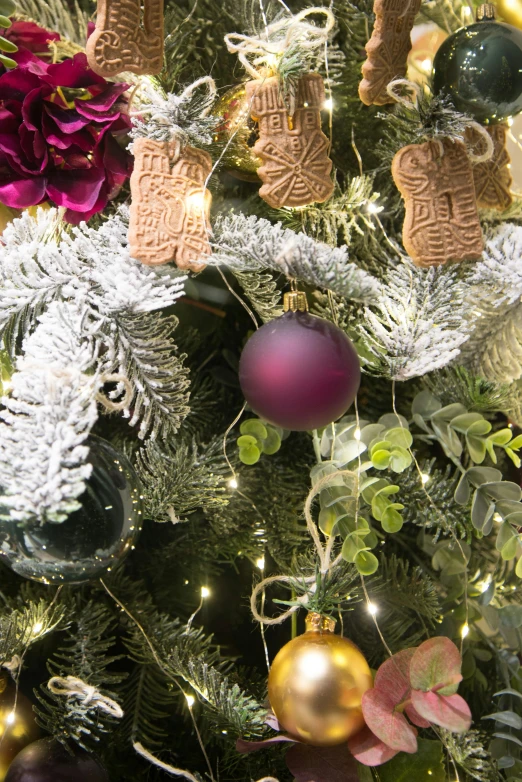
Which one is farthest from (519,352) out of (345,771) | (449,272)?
(345,771)

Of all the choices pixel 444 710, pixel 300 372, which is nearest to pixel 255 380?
pixel 300 372

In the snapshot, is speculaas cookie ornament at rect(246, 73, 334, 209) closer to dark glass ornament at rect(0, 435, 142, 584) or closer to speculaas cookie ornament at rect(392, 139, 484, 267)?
speculaas cookie ornament at rect(392, 139, 484, 267)

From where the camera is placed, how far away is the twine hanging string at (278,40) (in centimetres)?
40

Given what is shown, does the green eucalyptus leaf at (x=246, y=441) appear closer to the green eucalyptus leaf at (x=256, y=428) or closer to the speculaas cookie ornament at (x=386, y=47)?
the green eucalyptus leaf at (x=256, y=428)

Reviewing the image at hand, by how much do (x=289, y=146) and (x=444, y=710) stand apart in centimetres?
37

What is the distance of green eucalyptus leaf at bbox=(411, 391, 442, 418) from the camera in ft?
1.73

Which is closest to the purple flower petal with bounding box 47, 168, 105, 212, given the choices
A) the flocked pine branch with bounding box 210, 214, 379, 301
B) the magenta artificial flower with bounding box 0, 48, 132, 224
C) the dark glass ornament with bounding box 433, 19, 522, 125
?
the magenta artificial flower with bounding box 0, 48, 132, 224

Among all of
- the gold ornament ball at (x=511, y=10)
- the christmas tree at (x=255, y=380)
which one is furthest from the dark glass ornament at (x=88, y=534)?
the gold ornament ball at (x=511, y=10)

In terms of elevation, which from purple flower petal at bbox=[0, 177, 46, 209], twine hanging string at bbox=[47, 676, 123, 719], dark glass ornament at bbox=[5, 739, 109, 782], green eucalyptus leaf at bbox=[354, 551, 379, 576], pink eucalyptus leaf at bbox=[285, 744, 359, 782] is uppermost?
purple flower petal at bbox=[0, 177, 46, 209]

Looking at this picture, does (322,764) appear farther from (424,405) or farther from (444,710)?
(424,405)

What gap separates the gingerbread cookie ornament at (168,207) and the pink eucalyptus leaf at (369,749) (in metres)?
0.32

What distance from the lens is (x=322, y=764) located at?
43cm

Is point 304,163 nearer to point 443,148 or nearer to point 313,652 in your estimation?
point 443,148

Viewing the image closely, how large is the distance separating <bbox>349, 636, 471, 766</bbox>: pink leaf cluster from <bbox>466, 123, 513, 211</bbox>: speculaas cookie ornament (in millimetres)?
313
